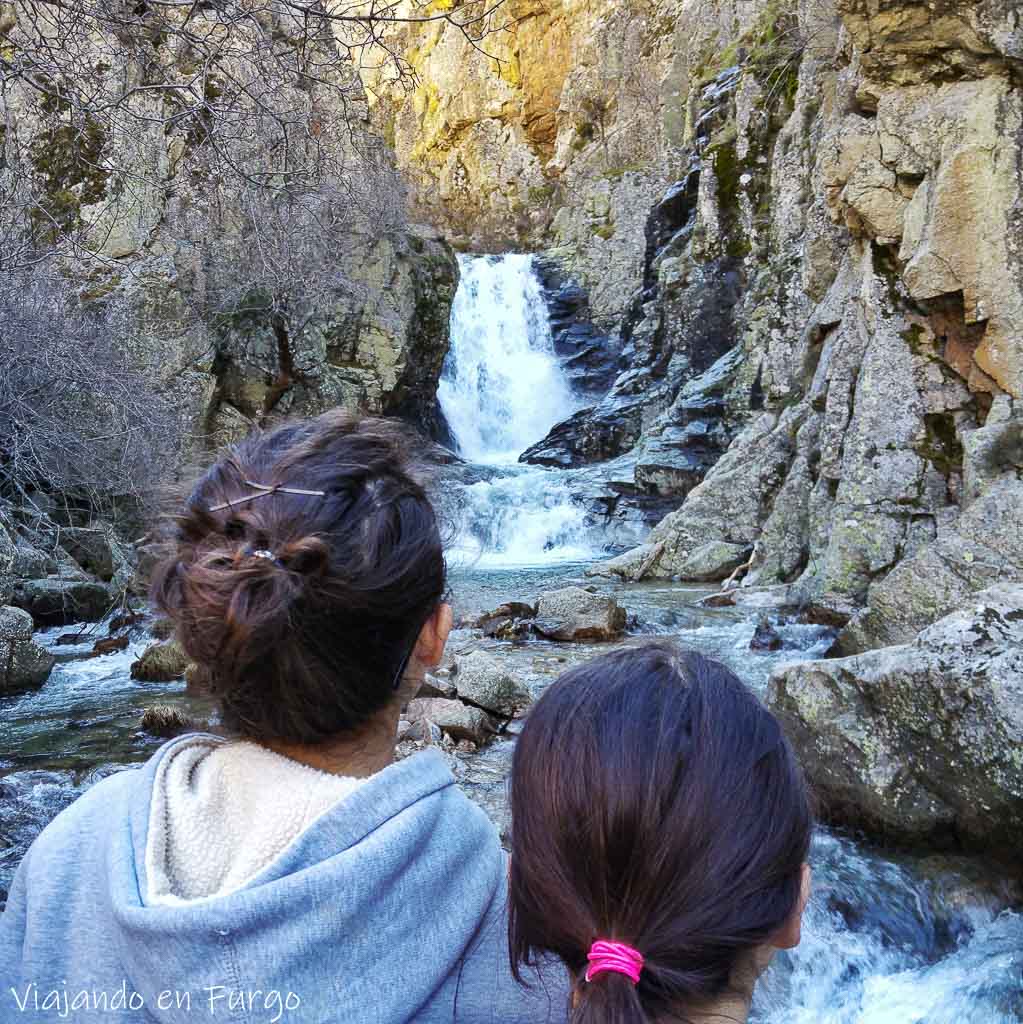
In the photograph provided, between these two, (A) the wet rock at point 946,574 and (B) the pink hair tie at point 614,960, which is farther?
(A) the wet rock at point 946,574

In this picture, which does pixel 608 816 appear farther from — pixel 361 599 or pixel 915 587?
pixel 915 587

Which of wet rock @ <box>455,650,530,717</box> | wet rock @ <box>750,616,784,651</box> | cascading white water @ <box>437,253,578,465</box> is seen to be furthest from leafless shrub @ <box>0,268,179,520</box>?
cascading white water @ <box>437,253,578,465</box>

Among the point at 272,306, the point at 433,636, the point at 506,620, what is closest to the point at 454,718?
the point at 506,620

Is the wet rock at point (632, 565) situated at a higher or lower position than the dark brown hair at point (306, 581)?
lower

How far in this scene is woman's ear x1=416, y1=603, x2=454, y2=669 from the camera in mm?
1144

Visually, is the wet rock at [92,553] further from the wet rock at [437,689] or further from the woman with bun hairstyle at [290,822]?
the woman with bun hairstyle at [290,822]

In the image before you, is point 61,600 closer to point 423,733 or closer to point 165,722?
point 165,722

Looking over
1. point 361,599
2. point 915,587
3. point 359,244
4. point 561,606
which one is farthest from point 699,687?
point 359,244

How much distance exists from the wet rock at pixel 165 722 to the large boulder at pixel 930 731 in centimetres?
372

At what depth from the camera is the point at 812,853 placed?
3.71 m

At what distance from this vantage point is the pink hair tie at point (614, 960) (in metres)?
0.86

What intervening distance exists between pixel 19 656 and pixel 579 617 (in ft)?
15.0

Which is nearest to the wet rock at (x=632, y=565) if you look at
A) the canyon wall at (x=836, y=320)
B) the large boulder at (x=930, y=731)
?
the canyon wall at (x=836, y=320)

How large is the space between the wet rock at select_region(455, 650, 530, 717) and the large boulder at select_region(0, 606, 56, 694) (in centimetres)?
341
